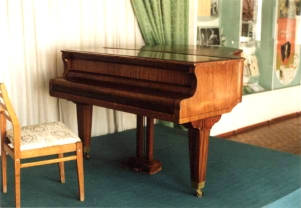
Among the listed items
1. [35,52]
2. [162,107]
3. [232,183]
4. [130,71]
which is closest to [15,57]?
[35,52]

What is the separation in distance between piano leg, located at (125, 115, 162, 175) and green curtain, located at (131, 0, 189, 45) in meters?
1.44

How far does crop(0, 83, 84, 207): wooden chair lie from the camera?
255 centimetres

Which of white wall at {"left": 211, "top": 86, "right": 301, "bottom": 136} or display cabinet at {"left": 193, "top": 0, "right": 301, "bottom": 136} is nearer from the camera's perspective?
display cabinet at {"left": 193, "top": 0, "right": 301, "bottom": 136}

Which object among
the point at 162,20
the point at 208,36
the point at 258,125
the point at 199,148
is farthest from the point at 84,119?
the point at 258,125

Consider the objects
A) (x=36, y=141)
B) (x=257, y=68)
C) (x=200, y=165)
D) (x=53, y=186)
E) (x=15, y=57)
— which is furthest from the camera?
(x=257, y=68)

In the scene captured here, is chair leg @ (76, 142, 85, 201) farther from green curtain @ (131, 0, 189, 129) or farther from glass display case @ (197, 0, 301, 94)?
glass display case @ (197, 0, 301, 94)

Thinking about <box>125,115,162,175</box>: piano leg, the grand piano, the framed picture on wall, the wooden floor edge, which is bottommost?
the wooden floor edge

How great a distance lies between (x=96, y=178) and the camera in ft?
10.7

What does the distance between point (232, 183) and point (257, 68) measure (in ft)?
9.60

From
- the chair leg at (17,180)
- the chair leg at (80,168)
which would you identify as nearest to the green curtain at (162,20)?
the chair leg at (80,168)

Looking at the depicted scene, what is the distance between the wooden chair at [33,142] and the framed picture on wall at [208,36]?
2562mm

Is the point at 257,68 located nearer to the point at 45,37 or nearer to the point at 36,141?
the point at 45,37

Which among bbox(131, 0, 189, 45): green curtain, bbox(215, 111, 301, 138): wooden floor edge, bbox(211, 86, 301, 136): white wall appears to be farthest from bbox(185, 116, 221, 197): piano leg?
bbox(215, 111, 301, 138): wooden floor edge

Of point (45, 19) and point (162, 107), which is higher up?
point (45, 19)
